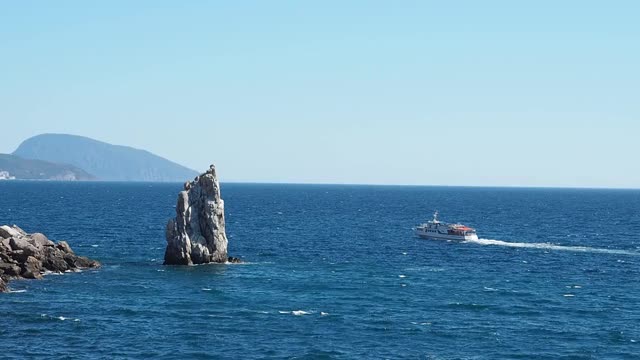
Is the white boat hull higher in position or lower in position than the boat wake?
higher

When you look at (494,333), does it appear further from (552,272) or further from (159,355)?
(552,272)

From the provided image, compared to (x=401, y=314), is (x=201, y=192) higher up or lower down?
higher up

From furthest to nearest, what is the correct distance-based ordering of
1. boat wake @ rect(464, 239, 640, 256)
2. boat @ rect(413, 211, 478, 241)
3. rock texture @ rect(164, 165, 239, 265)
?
boat @ rect(413, 211, 478, 241) → boat wake @ rect(464, 239, 640, 256) → rock texture @ rect(164, 165, 239, 265)

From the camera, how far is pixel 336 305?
9156 cm

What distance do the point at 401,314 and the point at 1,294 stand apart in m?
44.3

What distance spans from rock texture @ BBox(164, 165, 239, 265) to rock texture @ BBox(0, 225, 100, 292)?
11.4 meters

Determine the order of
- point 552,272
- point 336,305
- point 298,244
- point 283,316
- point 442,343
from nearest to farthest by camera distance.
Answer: point 442,343 → point 283,316 → point 336,305 → point 552,272 → point 298,244

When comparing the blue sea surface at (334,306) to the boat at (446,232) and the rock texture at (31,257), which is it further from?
the boat at (446,232)

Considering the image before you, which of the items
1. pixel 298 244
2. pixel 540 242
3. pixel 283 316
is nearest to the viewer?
pixel 283 316

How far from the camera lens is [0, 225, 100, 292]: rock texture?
105m

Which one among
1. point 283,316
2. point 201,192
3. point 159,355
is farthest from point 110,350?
point 201,192

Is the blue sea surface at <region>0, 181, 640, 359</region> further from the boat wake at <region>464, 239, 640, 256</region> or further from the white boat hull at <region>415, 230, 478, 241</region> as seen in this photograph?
the white boat hull at <region>415, 230, 478, 241</region>

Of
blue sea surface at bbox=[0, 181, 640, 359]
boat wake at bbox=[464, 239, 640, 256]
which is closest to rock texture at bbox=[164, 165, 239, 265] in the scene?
blue sea surface at bbox=[0, 181, 640, 359]

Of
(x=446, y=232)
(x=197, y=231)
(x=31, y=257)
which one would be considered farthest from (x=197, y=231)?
(x=446, y=232)
